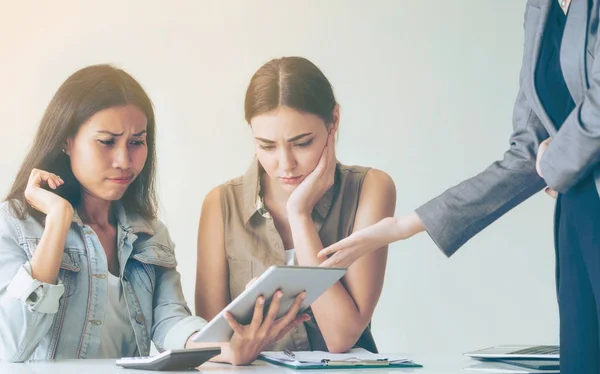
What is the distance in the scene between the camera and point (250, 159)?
2256 mm

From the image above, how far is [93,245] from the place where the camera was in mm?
1940

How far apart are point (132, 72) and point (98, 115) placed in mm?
263

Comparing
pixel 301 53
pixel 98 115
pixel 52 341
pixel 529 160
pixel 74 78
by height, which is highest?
pixel 301 53

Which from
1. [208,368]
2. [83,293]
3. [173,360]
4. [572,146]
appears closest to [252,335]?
[208,368]

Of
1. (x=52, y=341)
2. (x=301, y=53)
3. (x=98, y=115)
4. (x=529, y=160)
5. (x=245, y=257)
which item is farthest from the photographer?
(x=301, y=53)

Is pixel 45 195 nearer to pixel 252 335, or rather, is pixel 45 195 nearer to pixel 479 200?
pixel 252 335

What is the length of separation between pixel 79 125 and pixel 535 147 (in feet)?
3.98

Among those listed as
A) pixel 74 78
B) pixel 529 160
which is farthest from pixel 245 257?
pixel 529 160

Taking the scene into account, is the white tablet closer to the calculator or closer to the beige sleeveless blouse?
the calculator

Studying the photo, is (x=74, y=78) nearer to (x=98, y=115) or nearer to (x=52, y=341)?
(x=98, y=115)

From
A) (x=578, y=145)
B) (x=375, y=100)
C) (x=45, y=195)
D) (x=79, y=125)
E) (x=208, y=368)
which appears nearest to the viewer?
(x=578, y=145)

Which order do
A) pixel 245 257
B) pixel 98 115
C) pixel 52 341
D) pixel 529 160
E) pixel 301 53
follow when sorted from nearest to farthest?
pixel 529 160 < pixel 52 341 < pixel 98 115 < pixel 245 257 < pixel 301 53

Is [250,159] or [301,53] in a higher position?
[301,53]

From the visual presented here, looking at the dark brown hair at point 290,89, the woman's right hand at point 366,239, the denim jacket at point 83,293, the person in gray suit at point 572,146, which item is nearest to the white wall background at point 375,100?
the dark brown hair at point 290,89
